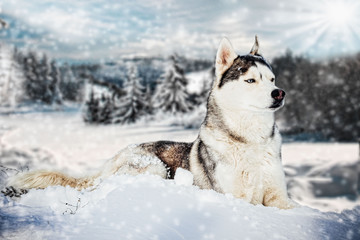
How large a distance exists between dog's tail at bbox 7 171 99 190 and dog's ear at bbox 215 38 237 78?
2442 mm

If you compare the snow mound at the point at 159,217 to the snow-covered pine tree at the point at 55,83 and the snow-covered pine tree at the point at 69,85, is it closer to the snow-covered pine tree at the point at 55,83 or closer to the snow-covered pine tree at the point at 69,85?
the snow-covered pine tree at the point at 55,83

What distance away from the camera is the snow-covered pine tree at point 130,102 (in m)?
24.7

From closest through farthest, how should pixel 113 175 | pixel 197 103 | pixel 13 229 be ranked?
pixel 13 229, pixel 113 175, pixel 197 103

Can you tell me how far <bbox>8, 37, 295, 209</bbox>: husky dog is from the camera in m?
3.87

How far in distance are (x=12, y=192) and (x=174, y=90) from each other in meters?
21.2

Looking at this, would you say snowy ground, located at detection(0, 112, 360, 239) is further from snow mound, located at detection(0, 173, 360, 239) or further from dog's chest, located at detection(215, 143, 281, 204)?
dog's chest, located at detection(215, 143, 281, 204)

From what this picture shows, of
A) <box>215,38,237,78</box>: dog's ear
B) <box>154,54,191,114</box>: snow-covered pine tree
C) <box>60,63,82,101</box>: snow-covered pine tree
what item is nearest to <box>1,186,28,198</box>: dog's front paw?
<box>215,38,237,78</box>: dog's ear

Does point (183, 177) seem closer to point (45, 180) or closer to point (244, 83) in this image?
point (244, 83)

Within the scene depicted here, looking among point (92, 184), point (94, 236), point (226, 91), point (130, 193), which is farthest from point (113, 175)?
point (226, 91)

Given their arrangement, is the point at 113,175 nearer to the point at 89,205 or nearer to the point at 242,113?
the point at 89,205

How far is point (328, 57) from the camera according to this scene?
20.2 metres

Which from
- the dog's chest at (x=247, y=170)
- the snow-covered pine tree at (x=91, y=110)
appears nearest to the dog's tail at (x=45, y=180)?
the dog's chest at (x=247, y=170)

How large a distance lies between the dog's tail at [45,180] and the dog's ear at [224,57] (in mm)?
2442

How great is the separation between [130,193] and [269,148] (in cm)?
188
